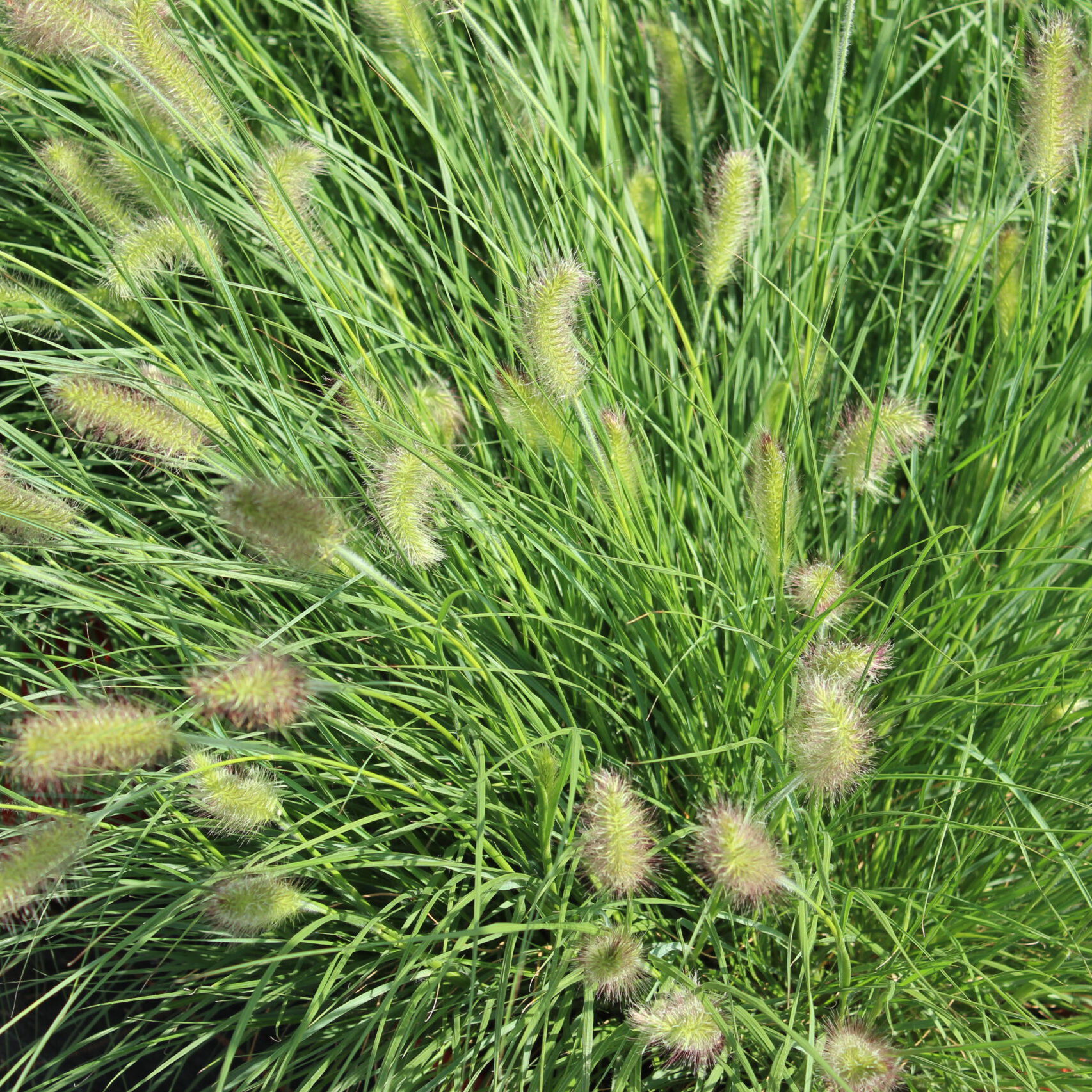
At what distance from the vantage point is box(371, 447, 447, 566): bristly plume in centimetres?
159

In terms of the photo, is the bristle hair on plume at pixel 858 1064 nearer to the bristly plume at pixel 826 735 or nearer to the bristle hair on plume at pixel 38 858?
the bristly plume at pixel 826 735

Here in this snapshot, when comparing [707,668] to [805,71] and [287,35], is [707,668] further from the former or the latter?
[287,35]

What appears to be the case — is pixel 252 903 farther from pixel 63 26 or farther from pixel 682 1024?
pixel 63 26

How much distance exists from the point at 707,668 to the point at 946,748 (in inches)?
19.7

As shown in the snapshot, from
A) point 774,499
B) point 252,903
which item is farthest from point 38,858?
point 774,499

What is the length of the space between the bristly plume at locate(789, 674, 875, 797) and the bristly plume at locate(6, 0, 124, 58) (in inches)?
56.0

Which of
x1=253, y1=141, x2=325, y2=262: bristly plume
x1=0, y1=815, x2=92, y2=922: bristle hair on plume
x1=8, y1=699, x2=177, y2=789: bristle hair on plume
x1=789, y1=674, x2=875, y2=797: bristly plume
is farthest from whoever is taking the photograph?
x1=253, y1=141, x2=325, y2=262: bristly plume

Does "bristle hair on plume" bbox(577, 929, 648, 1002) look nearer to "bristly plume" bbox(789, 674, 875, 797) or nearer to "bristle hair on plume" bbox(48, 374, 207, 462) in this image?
"bristly plume" bbox(789, 674, 875, 797)

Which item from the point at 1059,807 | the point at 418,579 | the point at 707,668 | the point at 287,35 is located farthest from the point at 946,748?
the point at 287,35

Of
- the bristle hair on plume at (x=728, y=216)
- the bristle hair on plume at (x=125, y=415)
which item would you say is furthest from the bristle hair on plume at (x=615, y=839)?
the bristle hair on plume at (x=728, y=216)

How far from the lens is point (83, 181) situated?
1.86 meters

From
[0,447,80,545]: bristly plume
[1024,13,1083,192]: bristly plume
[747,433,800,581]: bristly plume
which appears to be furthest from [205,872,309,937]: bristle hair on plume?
[1024,13,1083,192]: bristly plume

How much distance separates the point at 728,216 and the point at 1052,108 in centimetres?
59

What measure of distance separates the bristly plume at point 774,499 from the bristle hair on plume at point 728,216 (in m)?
0.37
